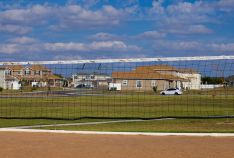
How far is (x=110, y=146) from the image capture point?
10.9m

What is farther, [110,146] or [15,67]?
[15,67]

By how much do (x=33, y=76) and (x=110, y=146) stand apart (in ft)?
35.9

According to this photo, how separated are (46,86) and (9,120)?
12.0 ft

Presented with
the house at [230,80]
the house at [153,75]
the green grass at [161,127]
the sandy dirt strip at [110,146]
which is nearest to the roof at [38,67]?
the house at [153,75]

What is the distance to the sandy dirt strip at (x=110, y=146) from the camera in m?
9.68

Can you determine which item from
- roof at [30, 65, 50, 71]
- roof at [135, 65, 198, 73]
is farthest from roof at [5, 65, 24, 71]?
roof at [135, 65, 198, 73]

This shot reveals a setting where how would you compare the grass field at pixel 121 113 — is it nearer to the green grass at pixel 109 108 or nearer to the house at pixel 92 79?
the green grass at pixel 109 108

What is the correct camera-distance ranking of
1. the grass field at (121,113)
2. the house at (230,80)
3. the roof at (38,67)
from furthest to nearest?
1. the roof at (38,67)
2. the house at (230,80)
3. the grass field at (121,113)

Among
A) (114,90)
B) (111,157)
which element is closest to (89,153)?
(111,157)

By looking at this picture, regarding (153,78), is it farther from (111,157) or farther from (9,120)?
(111,157)

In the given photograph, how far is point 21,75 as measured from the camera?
22.2m

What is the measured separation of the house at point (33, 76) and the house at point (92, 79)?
737mm

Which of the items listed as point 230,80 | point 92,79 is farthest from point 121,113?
point 230,80

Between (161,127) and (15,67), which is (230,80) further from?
(15,67)
